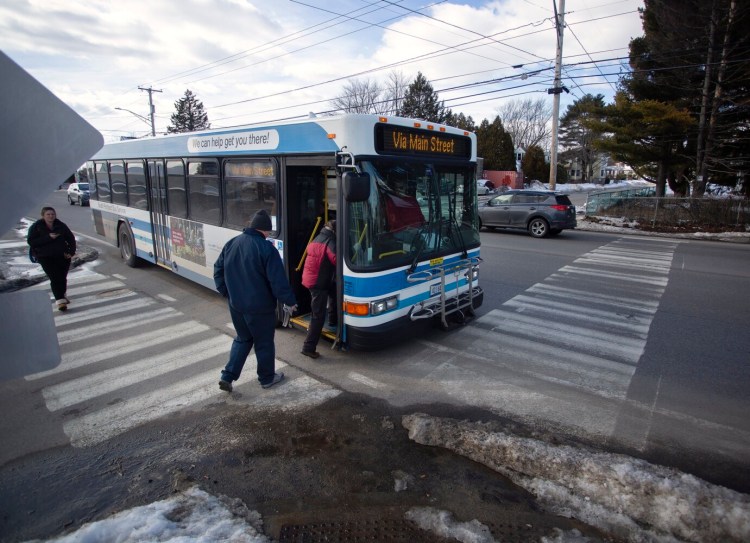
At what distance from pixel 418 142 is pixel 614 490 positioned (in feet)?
13.4

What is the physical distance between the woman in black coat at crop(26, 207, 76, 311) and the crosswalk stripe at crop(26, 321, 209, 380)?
2.27 metres

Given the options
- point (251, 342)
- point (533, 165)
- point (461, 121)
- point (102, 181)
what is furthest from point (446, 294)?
point (461, 121)

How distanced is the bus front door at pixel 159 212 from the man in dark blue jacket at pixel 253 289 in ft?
16.5

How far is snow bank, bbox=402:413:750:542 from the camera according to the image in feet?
9.31

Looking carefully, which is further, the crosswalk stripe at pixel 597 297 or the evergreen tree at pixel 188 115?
the evergreen tree at pixel 188 115

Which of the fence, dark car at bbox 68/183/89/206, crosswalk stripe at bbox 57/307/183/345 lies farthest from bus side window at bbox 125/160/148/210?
dark car at bbox 68/183/89/206

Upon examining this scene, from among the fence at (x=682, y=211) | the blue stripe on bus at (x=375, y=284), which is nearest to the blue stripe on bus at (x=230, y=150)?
the blue stripe on bus at (x=375, y=284)

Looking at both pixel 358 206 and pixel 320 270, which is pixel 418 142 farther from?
pixel 320 270

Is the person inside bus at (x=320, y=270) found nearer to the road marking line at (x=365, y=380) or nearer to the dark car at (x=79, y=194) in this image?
the road marking line at (x=365, y=380)

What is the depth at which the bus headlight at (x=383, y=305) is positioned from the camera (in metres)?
5.08

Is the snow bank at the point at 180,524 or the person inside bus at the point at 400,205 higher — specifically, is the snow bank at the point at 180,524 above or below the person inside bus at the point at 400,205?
below

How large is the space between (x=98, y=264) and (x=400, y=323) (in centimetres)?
953

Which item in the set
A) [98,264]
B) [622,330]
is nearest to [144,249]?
[98,264]

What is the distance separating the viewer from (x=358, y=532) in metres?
2.83
